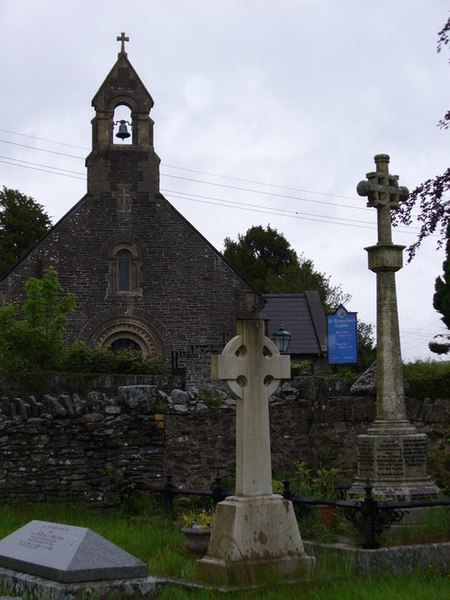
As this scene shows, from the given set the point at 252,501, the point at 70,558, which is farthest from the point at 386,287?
the point at 70,558

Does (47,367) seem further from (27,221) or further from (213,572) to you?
(27,221)

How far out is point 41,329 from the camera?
23047 millimetres

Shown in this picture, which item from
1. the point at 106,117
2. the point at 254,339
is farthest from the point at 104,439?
the point at 106,117

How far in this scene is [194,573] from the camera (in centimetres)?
880

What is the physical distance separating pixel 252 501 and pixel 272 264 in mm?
56463

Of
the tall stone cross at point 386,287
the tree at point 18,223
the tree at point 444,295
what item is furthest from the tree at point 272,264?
the tall stone cross at point 386,287

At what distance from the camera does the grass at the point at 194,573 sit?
7.86 meters

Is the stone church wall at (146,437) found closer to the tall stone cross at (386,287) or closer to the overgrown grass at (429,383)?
the overgrown grass at (429,383)

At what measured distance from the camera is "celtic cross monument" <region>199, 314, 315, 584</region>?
862 cm

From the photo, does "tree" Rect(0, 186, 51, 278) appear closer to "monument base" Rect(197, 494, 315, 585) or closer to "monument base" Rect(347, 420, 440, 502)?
"monument base" Rect(347, 420, 440, 502)

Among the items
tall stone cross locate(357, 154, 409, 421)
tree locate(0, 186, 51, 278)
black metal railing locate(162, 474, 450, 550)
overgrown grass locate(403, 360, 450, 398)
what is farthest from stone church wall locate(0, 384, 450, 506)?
tree locate(0, 186, 51, 278)

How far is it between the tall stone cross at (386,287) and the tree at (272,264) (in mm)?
45319

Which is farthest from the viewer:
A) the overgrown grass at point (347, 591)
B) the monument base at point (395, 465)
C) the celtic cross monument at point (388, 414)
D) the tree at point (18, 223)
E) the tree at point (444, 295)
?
the tree at point (18, 223)

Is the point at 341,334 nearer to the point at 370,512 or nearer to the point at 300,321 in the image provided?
the point at 370,512
